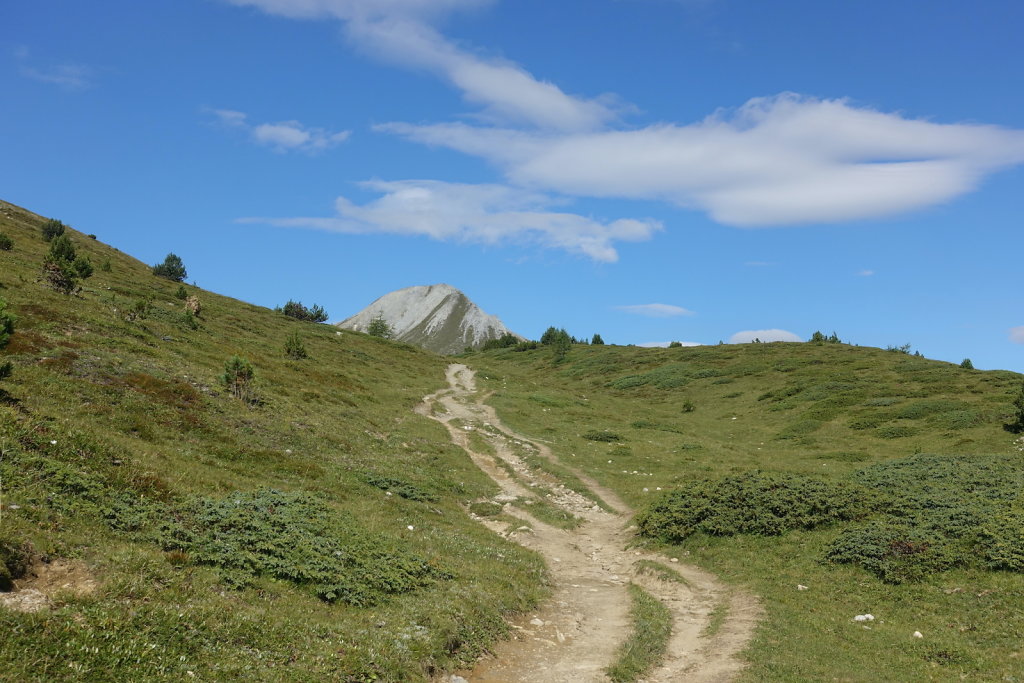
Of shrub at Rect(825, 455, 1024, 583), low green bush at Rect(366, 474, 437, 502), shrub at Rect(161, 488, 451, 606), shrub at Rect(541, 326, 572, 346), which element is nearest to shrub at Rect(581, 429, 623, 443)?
shrub at Rect(825, 455, 1024, 583)

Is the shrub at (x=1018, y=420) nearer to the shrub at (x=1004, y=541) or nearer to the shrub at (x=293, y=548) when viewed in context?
the shrub at (x=1004, y=541)

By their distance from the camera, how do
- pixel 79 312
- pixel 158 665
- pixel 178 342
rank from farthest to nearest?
pixel 178 342
pixel 79 312
pixel 158 665

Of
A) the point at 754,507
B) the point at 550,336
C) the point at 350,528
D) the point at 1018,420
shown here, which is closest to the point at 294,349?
the point at 350,528

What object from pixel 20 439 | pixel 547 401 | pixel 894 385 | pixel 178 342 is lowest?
pixel 20 439

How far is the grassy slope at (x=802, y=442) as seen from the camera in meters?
13.2

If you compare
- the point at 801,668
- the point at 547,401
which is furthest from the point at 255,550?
the point at 547,401

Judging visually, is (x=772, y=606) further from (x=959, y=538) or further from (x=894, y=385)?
(x=894, y=385)

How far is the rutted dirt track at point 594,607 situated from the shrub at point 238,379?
43.4 feet

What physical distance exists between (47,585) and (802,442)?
4828 cm

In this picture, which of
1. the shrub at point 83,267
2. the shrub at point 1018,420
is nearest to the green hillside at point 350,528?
the shrub at point 1018,420

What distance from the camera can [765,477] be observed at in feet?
80.6

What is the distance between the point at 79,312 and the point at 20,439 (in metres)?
24.5

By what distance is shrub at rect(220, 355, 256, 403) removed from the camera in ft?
95.0

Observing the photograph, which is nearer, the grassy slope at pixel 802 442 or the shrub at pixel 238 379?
the grassy slope at pixel 802 442
